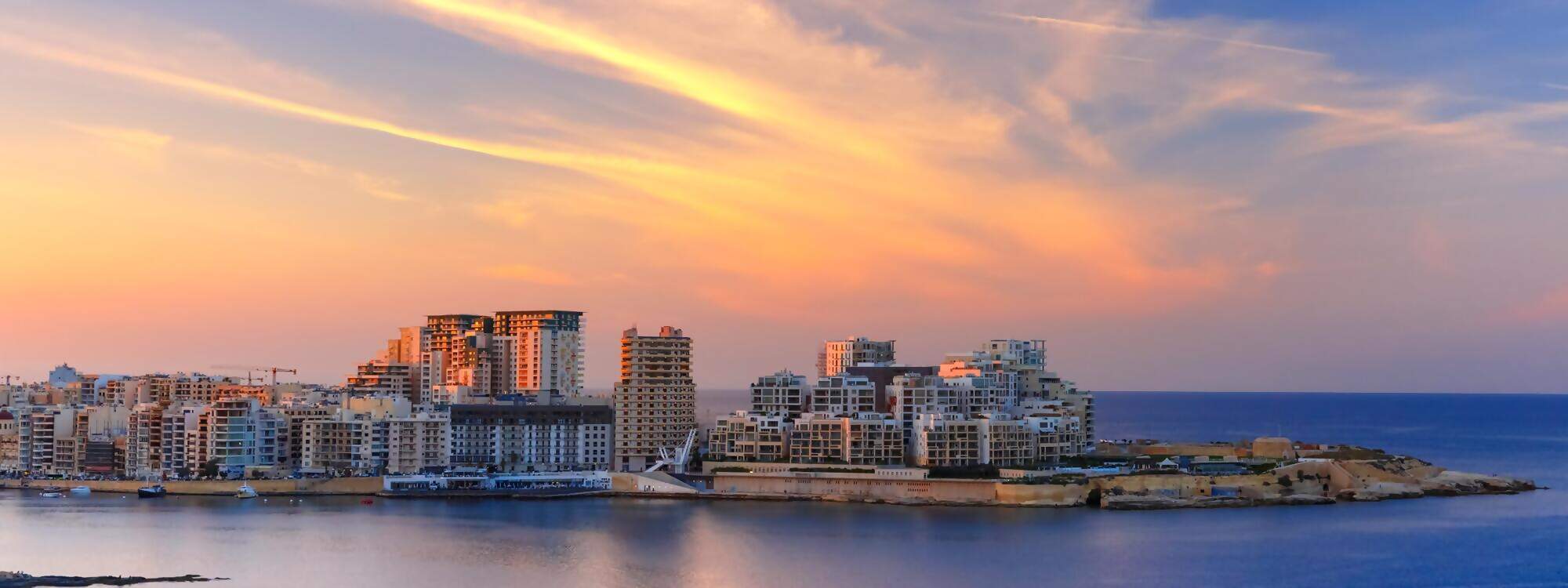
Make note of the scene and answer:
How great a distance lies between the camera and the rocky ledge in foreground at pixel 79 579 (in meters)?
37.6

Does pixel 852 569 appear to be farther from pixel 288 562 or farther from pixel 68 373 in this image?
Result: pixel 68 373

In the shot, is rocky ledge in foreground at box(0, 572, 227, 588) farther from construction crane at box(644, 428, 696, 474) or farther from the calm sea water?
construction crane at box(644, 428, 696, 474)

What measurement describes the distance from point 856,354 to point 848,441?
17960mm

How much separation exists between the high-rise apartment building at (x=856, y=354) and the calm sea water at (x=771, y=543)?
20.9 m

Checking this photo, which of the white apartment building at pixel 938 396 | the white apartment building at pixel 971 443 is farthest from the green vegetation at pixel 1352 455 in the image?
the white apartment building at pixel 938 396

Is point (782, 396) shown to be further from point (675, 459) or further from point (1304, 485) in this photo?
point (1304, 485)

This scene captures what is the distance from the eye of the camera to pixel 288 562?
141 feet

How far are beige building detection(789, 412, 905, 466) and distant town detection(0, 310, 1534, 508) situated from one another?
7 centimetres

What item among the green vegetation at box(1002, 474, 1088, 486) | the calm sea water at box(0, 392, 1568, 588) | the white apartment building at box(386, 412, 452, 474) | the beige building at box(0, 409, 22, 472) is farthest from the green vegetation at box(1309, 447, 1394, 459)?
the beige building at box(0, 409, 22, 472)

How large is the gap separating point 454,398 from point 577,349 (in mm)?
12055

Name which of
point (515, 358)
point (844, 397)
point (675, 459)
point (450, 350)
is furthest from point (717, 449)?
point (450, 350)

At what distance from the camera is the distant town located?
6044 cm

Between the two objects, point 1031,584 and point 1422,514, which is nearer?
point 1031,584

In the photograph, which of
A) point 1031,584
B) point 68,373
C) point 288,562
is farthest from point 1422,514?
point 68,373
